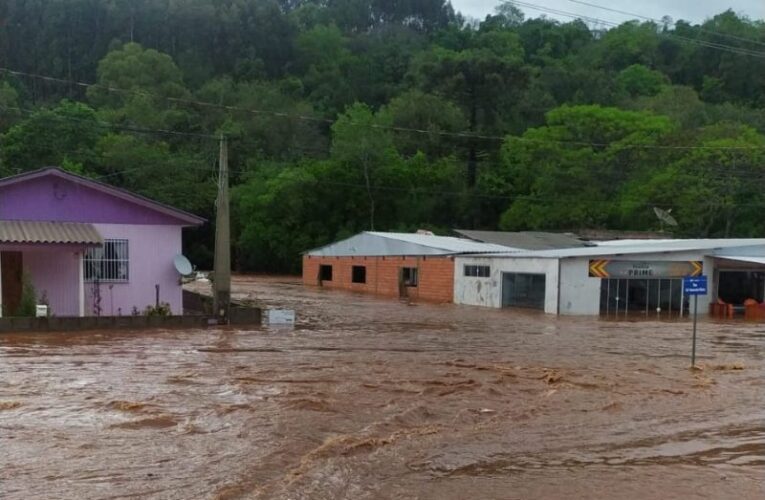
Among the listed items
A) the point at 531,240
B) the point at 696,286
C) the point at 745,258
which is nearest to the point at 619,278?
the point at 745,258

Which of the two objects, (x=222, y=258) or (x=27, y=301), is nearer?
(x=27, y=301)

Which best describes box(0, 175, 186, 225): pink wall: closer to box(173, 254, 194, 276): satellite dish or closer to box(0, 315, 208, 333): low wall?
box(173, 254, 194, 276): satellite dish

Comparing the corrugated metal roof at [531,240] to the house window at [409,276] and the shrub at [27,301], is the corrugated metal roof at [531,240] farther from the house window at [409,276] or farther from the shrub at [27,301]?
the shrub at [27,301]

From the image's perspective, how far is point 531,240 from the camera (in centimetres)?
5319

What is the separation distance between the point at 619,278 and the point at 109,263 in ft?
71.4

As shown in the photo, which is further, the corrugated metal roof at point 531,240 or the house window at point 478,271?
the corrugated metal roof at point 531,240

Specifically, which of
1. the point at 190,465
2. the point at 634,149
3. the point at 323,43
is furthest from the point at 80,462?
the point at 323,43

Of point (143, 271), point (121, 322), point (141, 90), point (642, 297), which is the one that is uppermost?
point (141, 90)

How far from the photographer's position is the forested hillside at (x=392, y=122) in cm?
6131

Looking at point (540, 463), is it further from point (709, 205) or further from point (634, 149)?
point (634, 149)

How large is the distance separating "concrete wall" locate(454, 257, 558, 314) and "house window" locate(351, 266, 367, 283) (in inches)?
490

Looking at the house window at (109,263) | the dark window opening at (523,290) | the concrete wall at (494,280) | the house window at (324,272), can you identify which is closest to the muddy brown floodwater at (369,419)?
the house window at (109,263)

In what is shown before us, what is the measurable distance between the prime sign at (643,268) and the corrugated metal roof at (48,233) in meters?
21.0

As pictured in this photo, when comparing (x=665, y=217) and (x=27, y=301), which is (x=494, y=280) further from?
(x=665, y=217)
